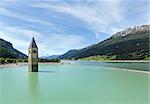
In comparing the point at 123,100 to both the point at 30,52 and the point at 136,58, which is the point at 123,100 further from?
the point at 136,58

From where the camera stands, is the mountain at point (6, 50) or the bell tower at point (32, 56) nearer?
the bell tower at point (32, 56)

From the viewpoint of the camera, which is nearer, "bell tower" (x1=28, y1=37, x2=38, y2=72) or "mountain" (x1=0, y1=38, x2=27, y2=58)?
"bell tower" (x1=28, y1=37, x2=38, y2=72)

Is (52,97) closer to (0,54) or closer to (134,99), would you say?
(134,99)

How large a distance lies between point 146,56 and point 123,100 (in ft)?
512

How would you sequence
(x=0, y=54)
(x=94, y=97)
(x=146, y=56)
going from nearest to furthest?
(x=94, y=97) < (x=0, y=54) < (x=146, y=56)

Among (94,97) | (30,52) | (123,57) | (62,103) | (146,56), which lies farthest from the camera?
(123,57)

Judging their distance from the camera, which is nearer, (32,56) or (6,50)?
(32,56)

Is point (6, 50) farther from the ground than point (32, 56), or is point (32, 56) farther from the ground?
point (6, 50)

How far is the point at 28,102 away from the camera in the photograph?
18.7 meters

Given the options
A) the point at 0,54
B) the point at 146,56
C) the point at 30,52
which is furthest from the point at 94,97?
the point at 146,56

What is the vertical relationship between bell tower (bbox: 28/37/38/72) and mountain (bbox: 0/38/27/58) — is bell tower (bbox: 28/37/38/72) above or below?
below

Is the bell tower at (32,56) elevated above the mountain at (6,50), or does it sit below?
below

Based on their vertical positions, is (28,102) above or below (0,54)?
below

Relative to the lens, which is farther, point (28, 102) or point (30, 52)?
point (30, 52)
